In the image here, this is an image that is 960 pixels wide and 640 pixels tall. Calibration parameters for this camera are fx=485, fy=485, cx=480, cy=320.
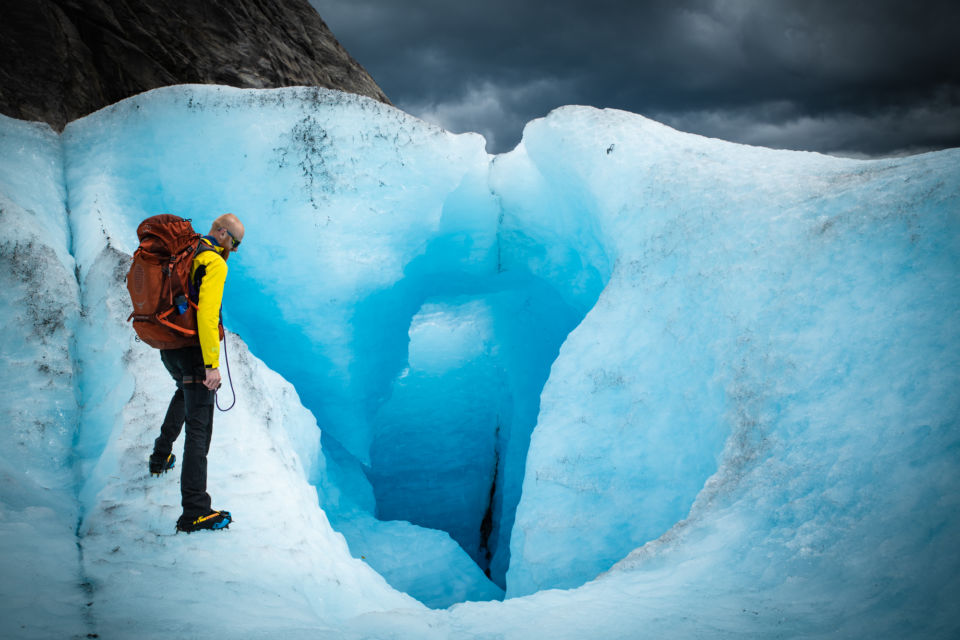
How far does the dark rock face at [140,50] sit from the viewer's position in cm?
924

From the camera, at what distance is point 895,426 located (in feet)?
9.59

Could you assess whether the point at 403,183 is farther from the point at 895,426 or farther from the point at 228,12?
the point at 228,12

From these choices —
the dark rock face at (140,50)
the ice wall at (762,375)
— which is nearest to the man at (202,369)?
the ice wall at (762,375)

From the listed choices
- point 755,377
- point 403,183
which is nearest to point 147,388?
point 403,183

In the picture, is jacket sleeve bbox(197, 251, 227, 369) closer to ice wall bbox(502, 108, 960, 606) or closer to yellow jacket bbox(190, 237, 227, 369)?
yellow jacket bbox(190, 237, 227, 369)

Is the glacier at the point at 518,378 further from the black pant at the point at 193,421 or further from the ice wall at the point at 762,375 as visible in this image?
the black pant at the point at 193,421

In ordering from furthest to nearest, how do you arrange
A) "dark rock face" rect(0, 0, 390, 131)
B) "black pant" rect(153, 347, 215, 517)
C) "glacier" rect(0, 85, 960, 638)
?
"dark rock face" rect(0, 0, 390, 131) → "black pant" rect(153, 347, 215, 517) → "glacier" rect(0, 85, 960, 638)

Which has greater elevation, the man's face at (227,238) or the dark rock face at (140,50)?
the dark rock face at (140,50)

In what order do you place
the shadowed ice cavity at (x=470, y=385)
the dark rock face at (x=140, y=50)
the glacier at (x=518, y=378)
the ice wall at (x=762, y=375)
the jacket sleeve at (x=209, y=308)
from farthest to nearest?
the shadowed ice cavity at (x=470, y=385), the dark rock face at (x=140, y=50), the jacket sleeve at (x=209, y=308), the ice wall at (x=762, y=375), the glacier at (x=518, y=378)

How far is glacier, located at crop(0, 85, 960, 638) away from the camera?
2652 millimetres

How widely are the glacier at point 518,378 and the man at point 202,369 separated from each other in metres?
0.21

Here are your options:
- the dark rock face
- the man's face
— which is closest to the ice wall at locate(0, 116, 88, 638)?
the man's face

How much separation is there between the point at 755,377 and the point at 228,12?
1861 cm

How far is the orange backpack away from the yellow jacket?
0.24 feet
